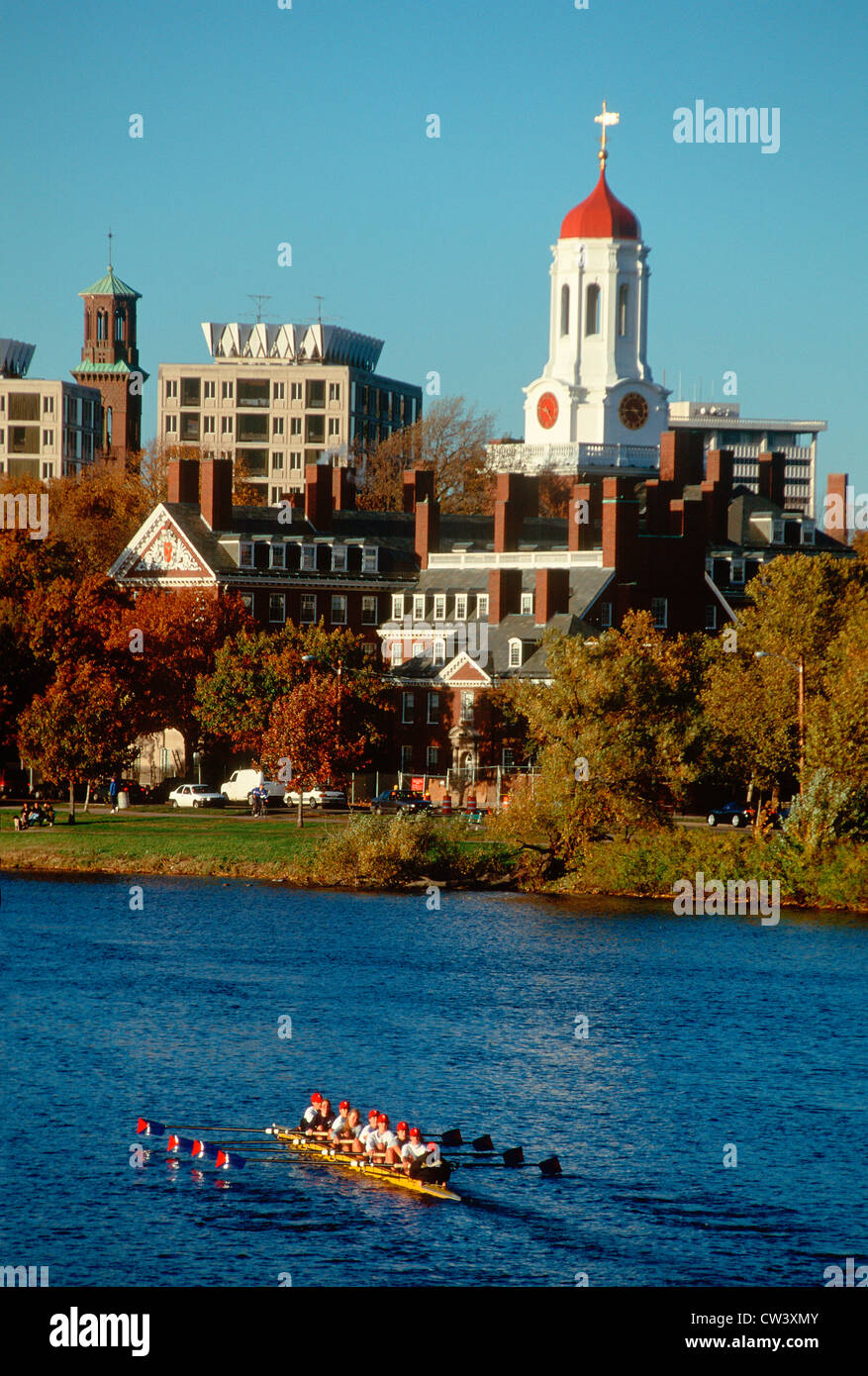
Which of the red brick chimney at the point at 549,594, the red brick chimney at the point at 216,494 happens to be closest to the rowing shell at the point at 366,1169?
the red brick chimney at the point at 549,594

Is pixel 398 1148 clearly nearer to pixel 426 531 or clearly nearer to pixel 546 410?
pixel 426 531

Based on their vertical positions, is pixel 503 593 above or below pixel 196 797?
above

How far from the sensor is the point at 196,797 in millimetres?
99188

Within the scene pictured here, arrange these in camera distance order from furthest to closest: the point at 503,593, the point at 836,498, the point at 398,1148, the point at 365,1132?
the point at 836,498
the point at 503,593
the point at 365,1132
the point at 398,1148

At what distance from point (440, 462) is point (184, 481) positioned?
5107 cm

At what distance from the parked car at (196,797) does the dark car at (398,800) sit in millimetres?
8027

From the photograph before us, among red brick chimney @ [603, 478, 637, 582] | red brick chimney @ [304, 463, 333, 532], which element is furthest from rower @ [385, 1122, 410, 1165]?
red brick chimney @ [304, 463, 333, 532]

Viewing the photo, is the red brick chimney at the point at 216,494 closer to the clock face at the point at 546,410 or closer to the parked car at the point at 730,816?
the parked car at the point at 730,816

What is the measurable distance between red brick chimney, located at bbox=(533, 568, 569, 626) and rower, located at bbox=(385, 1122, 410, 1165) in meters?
65.4

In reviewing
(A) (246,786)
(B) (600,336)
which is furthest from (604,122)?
(A) (246,786)

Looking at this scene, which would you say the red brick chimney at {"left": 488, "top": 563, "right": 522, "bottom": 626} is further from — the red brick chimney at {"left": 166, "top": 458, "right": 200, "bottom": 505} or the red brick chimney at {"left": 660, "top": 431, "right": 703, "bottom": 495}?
the red brick chimney at {"left": 166, "top": 458, "right": 200, "bottom": 505}

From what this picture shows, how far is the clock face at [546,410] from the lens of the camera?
155500 mm
